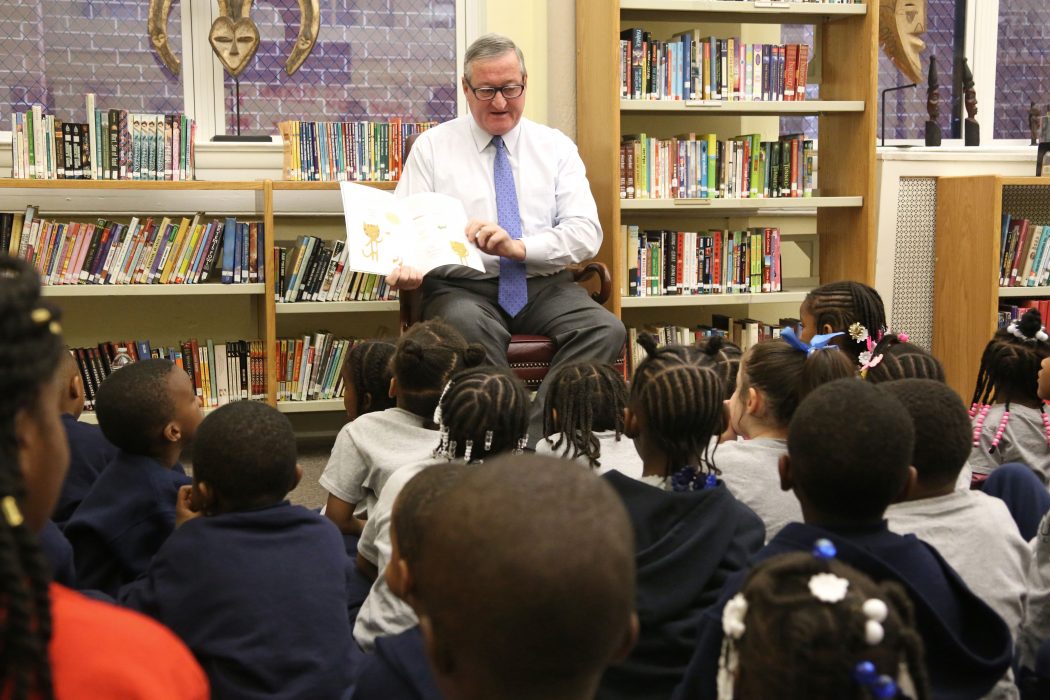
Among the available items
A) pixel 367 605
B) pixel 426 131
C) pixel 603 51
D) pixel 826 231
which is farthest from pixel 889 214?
pixel 367 605

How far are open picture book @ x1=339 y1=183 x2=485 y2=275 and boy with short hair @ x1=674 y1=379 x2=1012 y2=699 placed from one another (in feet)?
6.89

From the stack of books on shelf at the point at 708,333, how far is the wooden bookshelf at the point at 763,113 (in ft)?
0.44

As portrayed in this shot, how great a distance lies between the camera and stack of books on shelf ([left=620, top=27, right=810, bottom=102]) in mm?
4023

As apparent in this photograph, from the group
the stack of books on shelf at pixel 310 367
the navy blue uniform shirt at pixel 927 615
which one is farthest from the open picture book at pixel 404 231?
the navy blue uniform shirt at pixel 927 615

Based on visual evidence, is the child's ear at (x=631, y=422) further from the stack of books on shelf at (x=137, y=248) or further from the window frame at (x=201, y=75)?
the window frame at (x=201, y=75)

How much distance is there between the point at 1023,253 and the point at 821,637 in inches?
158

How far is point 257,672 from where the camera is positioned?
141cm

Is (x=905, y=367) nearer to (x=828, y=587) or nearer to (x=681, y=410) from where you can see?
(x=681, y=410)

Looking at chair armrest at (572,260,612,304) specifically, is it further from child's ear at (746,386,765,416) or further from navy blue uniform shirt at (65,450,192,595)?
navy blue uniform shirt at (65,450,192,595)

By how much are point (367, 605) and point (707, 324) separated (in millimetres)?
3075

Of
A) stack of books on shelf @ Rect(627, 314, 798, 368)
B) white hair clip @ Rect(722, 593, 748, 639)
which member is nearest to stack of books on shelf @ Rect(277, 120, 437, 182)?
stack of books on shelf @ Rect(627, 314, 798, 368)

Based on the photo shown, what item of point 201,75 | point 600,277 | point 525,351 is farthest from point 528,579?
point 201,75

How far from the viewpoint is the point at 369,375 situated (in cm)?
261

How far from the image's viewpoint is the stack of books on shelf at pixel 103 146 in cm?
366
